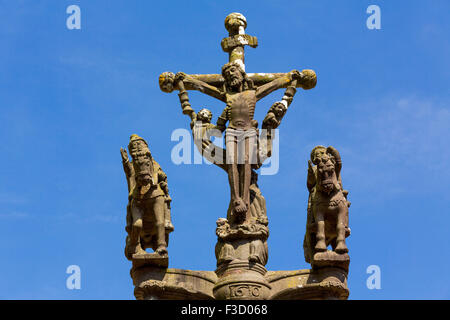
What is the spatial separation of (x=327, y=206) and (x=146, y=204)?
380 centimetres

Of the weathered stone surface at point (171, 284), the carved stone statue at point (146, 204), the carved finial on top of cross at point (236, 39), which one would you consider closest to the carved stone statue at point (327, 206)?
the weathered stone surface at point (171, 284)

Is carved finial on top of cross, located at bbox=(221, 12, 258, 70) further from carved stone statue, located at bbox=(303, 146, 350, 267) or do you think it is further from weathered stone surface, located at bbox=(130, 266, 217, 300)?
weathered stone surface, located at bbox=(130, 266, 217, 300)

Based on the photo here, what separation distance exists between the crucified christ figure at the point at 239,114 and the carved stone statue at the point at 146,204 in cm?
154

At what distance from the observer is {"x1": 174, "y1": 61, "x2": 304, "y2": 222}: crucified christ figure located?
33.1m

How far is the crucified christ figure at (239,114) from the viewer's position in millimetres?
33062

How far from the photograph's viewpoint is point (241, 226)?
32.5 metres

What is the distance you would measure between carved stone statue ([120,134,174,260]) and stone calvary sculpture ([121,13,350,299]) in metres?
0.02

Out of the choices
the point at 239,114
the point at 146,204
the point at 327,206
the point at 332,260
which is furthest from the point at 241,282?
the point at 239,114

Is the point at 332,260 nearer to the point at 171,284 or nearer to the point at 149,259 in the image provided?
the point at 171,284

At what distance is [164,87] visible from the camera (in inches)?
1371

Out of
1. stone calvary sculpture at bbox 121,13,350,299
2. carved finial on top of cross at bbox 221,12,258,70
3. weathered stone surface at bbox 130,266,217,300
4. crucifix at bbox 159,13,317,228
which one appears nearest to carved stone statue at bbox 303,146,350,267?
stone calvary sculpture at bbox 121,13,350,299
